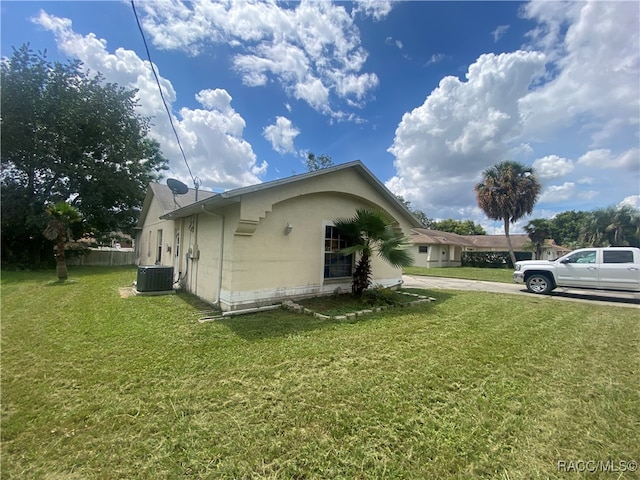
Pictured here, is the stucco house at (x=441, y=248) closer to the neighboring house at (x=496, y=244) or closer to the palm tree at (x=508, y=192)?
the neighboring house at (x=496, y=244)

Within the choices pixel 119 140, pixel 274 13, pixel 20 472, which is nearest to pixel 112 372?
pixel 20 472

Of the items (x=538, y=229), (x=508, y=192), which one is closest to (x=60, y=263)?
(x=508, y=192)

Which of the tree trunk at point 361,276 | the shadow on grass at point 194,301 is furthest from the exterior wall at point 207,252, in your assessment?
the tree trunk at point 361,276

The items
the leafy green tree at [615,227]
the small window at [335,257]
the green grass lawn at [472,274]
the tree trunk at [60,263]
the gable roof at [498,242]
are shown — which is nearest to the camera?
the small window at [335,257]

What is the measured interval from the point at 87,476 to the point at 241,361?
78.6 inches

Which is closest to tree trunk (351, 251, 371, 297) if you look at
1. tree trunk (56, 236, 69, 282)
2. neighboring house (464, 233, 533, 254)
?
tree trunk (56, 236, 69, 282)

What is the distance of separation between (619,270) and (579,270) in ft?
3.28

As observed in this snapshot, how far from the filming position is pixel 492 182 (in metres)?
22.0

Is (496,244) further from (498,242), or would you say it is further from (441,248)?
(441,248)

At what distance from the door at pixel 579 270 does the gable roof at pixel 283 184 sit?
570cm

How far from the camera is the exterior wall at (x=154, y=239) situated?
39.2 feet

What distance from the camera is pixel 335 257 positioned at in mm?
8555

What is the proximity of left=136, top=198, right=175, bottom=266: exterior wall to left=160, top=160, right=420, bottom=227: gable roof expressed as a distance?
2744 millimetres

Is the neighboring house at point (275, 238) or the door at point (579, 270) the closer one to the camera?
the neighboring house at point (275, 238)
